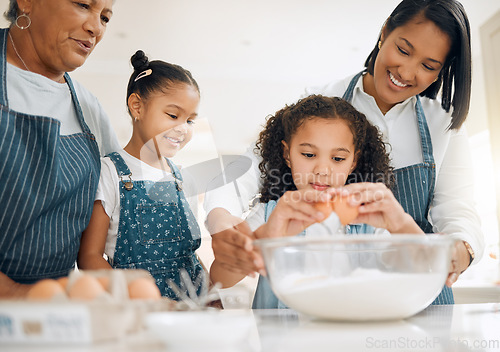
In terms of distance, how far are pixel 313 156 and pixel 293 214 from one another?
1.03 feet

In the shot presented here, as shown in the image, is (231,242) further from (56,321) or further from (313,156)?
(56,321)

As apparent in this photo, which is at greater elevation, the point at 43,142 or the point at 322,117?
the point at 322,117

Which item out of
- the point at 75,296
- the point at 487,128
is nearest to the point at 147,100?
the point at 75,296

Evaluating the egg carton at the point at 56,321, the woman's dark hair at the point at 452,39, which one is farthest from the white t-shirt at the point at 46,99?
the woman's dark hair at the point at 452,39

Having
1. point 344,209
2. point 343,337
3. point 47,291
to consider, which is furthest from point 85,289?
point 344,209

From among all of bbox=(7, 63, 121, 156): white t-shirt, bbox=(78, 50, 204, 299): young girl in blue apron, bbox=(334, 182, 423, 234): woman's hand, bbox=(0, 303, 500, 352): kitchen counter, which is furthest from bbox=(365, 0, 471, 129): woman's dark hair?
bbox=(7, 63, 121, 156): white t-shirt

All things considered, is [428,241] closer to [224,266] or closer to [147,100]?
[224,266]

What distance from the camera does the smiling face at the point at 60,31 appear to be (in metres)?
1.18

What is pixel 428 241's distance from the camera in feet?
2.14

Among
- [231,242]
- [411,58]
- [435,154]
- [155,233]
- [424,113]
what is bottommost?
[155,233]

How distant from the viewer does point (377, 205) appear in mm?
912

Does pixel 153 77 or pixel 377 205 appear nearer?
pixel 377 205

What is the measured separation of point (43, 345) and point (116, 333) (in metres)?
0.07

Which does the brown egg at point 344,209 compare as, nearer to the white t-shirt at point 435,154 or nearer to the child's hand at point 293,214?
the child's hand at point 293,214
